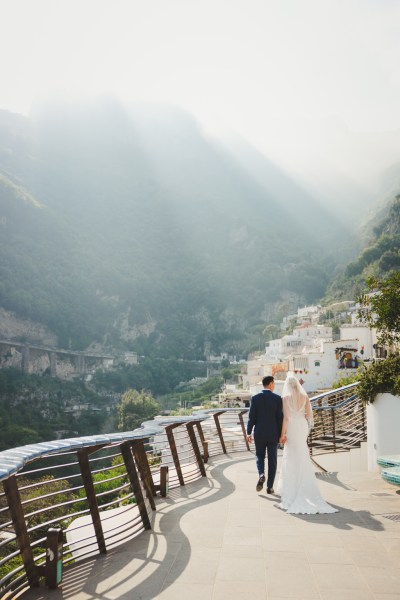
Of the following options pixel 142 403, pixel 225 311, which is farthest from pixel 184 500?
pixel 225 311

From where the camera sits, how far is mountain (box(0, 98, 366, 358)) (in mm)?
135625

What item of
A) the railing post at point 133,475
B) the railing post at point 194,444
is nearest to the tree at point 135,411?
the railing post at point 194,444

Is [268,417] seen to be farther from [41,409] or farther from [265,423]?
[41,409]

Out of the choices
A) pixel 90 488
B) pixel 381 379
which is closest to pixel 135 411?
pixel 381 379

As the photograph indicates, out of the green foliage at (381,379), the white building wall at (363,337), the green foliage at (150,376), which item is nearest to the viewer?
the green foliage at (381,379)

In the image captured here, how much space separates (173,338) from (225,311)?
20.7 meters

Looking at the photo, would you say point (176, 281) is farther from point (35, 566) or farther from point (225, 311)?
point (35, 566)

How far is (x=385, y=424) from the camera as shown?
8.58 m

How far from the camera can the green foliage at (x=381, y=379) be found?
839 cm

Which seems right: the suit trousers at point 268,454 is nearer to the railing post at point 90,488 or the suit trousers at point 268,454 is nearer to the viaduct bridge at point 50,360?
the railing post at point 90,488

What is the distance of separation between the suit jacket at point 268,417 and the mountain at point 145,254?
124 metres

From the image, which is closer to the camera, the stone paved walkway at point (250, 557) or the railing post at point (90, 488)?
the stone paved walkway at point (250, 557)

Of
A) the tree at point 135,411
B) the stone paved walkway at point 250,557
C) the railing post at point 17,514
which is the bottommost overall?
the tree at point 135,411

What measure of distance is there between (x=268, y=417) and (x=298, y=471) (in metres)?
0.87
